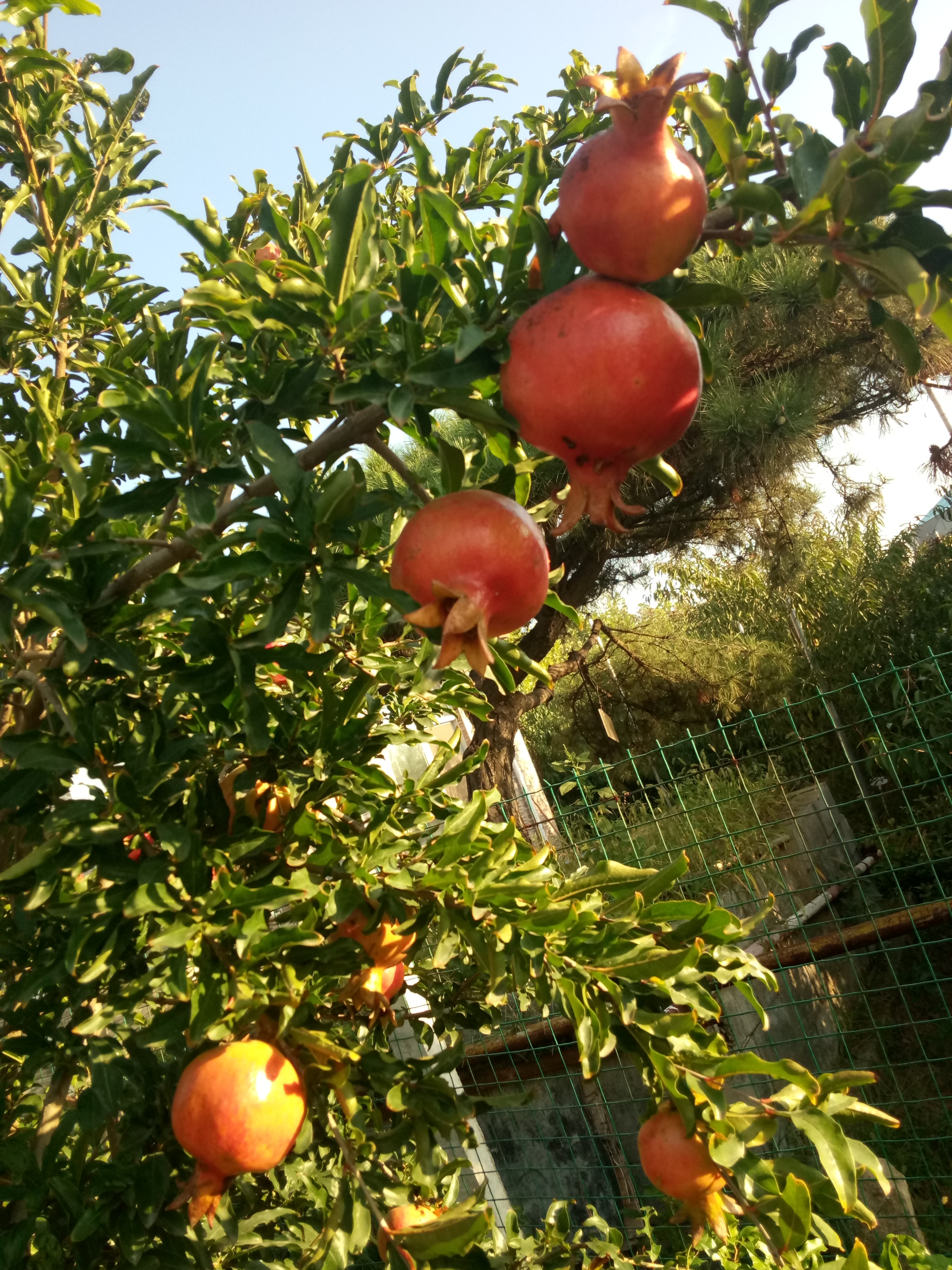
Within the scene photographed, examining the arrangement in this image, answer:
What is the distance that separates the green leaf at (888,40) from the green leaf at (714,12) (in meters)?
0.12

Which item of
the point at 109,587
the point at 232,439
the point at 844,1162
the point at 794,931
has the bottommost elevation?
the point at 794,931

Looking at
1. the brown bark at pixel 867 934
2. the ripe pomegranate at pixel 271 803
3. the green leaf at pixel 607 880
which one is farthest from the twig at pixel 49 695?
the brown bark at pixel 867 934

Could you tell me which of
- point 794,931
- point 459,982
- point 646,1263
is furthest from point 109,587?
point 794,931

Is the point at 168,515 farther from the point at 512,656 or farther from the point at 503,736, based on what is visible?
the point at 503,736

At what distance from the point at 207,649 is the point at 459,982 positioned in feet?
3.48

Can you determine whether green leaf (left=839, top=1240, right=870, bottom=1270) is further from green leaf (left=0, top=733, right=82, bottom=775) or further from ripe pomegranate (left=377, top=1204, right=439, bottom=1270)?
green leaf (left=0, top=733, right=82, bottom=775)

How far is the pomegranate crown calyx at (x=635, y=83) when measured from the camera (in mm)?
644

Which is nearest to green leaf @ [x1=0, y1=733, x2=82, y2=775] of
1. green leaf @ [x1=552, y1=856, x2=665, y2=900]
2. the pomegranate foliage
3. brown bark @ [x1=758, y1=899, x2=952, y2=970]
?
the pomegranate foliage

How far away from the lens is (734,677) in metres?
6.27

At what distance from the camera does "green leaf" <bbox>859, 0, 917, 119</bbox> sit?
660 mm

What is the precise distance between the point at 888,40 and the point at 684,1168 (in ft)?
3.79

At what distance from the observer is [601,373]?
62cm

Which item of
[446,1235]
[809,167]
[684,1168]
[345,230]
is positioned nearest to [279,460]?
[345,230]

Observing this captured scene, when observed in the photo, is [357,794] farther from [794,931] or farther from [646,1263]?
[794,931]
